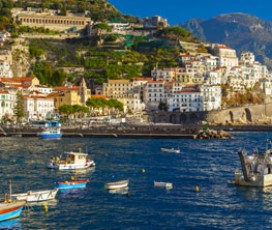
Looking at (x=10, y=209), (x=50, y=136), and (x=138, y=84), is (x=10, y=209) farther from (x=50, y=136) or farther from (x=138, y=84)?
(x=138, y=84)

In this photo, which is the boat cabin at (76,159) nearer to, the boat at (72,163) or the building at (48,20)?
the boat at (72,163)

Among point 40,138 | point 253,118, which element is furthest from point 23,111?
point 253,118

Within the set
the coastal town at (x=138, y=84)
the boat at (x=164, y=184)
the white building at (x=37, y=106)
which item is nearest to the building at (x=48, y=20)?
the coastal town at (x=138, y=84)

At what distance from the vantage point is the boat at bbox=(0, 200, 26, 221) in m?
Answer: 29.4

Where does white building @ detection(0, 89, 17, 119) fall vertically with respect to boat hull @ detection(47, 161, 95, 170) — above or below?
above

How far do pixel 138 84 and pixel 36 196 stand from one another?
90585 millimetres

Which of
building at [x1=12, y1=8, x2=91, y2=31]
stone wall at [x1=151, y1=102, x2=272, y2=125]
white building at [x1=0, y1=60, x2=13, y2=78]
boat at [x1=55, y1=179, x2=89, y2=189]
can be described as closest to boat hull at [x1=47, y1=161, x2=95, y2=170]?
boat at [x1=55, y1=179, x2=89, y2=189]

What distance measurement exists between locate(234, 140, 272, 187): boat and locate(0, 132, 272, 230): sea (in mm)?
650

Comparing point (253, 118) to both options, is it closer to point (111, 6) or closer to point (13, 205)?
point (111, 6)

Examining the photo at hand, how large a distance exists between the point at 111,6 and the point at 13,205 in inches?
5312

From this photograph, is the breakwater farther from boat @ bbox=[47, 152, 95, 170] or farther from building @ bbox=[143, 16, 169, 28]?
building @ bbox=[143, 16, 169, 28]

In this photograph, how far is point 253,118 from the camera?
12362 centimetres

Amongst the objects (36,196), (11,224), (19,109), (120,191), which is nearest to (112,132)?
(19,109)

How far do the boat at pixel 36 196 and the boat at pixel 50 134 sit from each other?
159 feet
